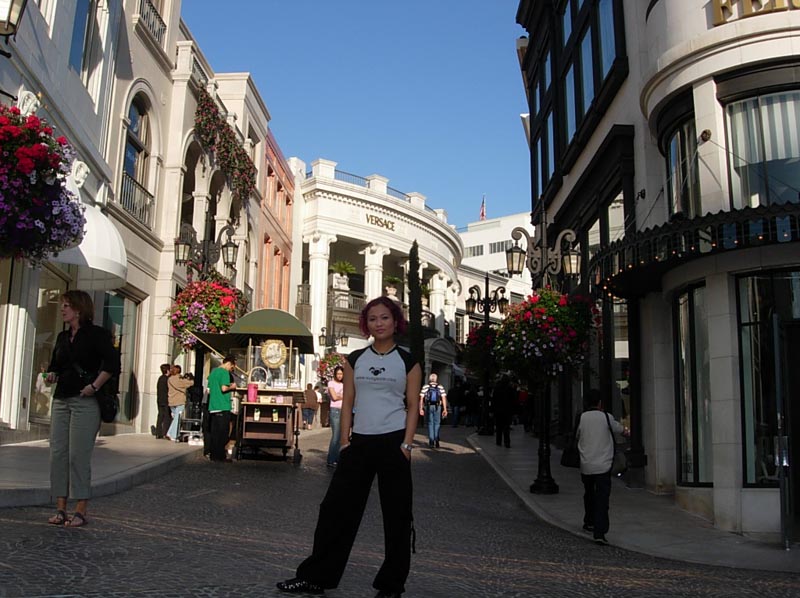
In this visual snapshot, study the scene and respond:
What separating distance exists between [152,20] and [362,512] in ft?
64.6

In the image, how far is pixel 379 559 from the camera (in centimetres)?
634

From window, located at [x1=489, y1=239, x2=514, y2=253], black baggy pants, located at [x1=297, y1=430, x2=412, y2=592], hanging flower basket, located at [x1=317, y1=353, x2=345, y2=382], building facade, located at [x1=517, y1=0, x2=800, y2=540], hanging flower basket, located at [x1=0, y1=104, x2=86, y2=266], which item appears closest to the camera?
black baggy pants, located at [x1=297, y1=430, x2=412, y2=592]

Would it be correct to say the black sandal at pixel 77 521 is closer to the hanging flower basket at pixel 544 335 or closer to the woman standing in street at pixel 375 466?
the woman standing in street at pixel 375 466

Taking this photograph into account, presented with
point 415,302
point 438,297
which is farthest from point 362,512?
point 438,297

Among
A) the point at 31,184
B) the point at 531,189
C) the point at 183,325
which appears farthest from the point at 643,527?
the point at 531,189

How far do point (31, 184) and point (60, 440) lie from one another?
2288 millimetres

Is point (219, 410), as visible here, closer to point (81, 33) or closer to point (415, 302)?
point (81, 33)

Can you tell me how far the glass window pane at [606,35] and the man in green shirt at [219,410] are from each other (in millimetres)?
8733

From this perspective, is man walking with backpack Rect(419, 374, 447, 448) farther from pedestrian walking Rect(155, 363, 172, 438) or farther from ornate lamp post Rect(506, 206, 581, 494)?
pedestrian walking Rect(155, 363, 172, 438)

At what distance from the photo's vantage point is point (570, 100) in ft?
62.6

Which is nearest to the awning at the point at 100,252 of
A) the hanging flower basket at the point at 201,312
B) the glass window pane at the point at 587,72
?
the hanging flower basket at the point at 201,312

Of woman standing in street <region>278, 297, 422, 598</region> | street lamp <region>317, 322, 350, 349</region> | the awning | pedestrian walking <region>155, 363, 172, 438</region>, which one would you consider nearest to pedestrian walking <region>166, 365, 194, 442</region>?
pedestrian walking <region>155, 363, 172, 438</region>

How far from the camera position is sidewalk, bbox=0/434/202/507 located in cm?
787

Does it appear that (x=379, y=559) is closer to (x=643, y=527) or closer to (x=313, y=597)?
(x=313, y=597)
